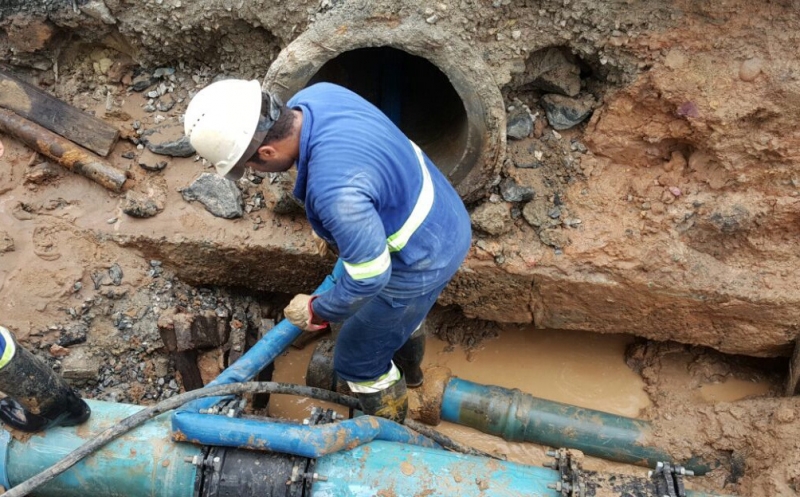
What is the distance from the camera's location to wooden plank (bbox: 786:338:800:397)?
367 cm

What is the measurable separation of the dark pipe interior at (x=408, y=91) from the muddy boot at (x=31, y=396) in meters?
2.28

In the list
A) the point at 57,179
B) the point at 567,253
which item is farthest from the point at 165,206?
the point at 567,253

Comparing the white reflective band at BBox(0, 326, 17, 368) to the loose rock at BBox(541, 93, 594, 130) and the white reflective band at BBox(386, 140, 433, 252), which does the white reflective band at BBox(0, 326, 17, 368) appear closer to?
the white reflective band at BBox(386, 140, 433, 252)

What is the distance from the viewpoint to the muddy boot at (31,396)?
2.47 metres

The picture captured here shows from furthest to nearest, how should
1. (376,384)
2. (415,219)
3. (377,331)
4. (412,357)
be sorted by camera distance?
(412,357) < (376,384) < (377,331) < (415,219)

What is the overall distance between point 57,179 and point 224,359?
1.43 meters

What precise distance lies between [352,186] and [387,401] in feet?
4.91

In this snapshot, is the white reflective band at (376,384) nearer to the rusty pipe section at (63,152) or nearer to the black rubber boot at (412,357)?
the black rubber boot at (412,357)

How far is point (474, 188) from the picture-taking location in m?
3.65

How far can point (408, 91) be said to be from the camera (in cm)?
451

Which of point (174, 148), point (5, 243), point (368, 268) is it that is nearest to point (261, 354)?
point (368, 268)

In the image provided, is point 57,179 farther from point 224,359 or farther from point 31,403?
point 31,403

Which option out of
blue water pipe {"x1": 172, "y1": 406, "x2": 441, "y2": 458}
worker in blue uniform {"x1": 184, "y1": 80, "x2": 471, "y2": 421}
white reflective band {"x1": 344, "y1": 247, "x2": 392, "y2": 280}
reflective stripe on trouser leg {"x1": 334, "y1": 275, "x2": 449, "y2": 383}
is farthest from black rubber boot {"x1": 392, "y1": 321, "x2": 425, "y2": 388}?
white reflective band {"x1": 344, "y1": 247, "x2": 392, "y2": 280}

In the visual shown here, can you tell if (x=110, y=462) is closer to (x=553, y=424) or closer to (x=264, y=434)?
(x=264, y=434)
